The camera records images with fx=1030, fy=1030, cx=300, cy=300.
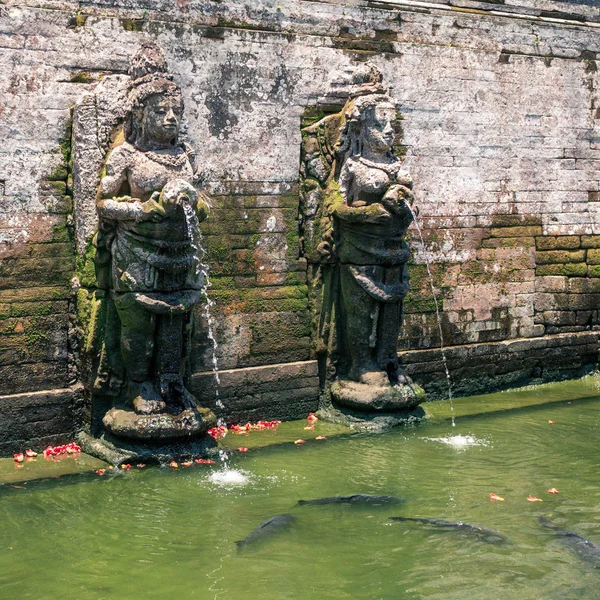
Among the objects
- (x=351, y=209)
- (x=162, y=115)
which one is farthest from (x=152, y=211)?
(x=351, y=209)

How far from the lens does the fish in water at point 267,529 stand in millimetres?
6145

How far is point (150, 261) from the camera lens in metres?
7.42

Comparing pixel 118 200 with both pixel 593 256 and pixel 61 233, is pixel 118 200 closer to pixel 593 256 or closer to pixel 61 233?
pixel 61 233

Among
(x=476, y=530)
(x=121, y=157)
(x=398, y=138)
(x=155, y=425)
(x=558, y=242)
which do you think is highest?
(x=398, y=138)

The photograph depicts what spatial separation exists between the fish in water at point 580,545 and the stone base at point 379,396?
2.55 metres

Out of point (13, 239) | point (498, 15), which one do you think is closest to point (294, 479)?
point (13, 239)

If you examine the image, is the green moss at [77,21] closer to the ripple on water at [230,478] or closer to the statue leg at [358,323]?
the statue leg at [358,323]

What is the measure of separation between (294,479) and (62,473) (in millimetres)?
1678

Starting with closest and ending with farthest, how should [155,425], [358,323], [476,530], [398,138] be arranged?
[476,530] → [155,425] → [358,323] → [398,138]

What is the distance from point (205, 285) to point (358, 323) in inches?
54.9

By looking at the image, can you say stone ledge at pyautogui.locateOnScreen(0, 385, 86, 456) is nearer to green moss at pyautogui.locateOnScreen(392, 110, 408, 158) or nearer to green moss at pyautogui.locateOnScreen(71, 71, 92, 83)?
green moss at pyautogui.locateOnScreen(71, 71, 92, 83)

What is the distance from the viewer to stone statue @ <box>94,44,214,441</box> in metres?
7.39

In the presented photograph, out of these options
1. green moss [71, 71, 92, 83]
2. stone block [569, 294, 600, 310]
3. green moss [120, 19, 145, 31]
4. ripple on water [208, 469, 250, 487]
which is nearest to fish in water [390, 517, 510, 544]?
ripple on water [208, 469, 250, 487]

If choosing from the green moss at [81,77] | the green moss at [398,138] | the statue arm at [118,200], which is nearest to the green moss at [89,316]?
the statue arm at [118,200]
